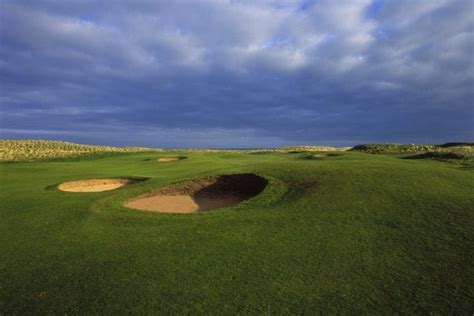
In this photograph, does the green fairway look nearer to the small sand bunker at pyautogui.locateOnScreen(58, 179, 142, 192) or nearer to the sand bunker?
the sand bunker

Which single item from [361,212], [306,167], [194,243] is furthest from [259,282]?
[306,167]

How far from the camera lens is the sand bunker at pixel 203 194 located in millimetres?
15948

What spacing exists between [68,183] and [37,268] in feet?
45.0

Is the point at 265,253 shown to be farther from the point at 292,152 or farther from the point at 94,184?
the point at 292,152

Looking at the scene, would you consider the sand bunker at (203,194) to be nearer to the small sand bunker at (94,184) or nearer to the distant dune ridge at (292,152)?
the small sand bunker at (94,184)

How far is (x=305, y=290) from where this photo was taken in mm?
6824

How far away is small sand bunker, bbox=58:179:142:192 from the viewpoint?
68.1 feet

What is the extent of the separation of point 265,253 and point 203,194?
32.4 feet

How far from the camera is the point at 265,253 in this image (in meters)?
8.53

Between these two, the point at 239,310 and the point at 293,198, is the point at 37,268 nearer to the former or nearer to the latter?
the point at 239,310

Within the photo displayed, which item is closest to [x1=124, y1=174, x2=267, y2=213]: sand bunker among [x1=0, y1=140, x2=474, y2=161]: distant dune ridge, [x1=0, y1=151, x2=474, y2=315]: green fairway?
[x1=0, y1=151, x2=474, y2=315]: green fairway

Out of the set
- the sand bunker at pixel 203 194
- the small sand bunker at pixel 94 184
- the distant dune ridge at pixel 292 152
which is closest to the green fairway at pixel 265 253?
the sand bunker at pixel 203 194

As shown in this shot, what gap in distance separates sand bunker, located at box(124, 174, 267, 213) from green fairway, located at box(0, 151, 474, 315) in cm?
231

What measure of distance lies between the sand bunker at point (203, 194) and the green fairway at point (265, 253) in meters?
2.31
